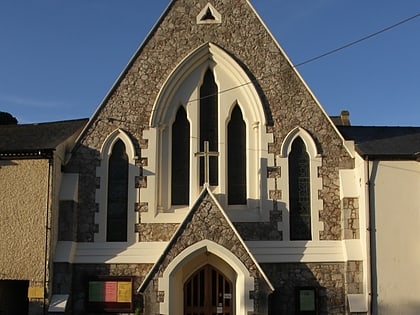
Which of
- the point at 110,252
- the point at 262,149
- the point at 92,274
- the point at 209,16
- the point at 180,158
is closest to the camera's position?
the point at 92,274

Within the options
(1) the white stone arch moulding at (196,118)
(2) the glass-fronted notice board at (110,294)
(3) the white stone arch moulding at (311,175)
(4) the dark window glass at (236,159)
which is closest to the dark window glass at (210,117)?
(1) the white stone arch moulding at (196,118)

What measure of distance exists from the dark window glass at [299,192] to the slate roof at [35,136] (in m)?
6.59

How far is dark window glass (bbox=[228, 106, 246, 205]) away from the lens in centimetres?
1853

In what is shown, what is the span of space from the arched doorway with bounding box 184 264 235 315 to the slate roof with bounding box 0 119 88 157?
17.5 feet

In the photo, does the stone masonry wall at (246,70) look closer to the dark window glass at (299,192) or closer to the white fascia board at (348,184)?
the white fascia board at (348,184)

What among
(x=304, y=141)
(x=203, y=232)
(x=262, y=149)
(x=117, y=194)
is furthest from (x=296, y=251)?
(x=117, y=194)

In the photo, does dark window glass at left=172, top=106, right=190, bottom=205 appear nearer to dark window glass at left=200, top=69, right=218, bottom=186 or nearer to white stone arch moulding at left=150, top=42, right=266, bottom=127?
white stone arch moulding at left=150, top=42, right=266, bottom=127

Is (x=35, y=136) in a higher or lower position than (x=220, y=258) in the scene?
higher

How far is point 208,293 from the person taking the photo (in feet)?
57.9

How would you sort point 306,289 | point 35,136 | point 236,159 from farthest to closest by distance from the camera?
point 35,136
point 236,159
point 306,289

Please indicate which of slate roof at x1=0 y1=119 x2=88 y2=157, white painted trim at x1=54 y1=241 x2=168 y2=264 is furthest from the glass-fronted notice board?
slate roof at x1=0 y1=119 x2=88 y2=157

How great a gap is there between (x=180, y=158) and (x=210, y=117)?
149cm

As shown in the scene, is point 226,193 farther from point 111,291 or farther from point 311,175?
point 111,291

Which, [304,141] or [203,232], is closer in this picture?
[203,232]
